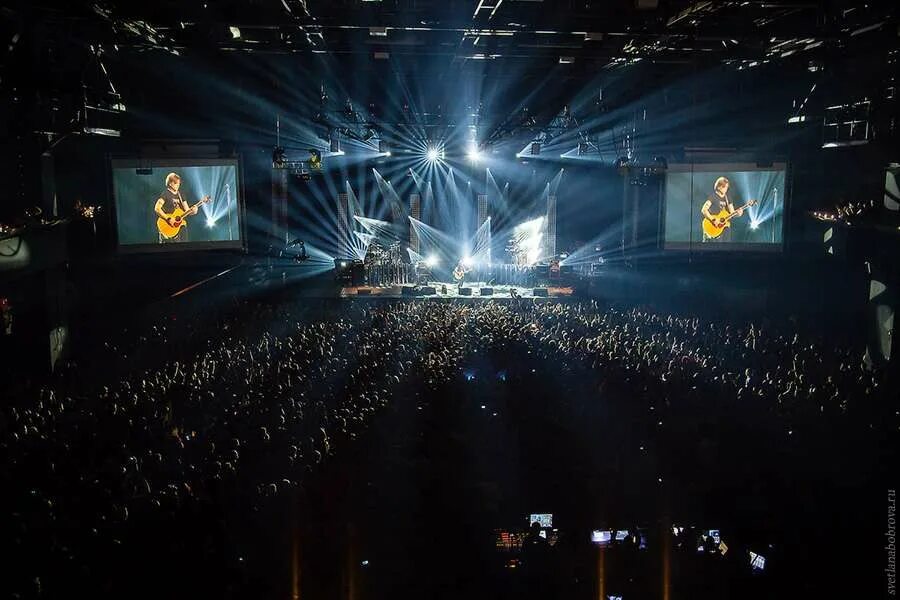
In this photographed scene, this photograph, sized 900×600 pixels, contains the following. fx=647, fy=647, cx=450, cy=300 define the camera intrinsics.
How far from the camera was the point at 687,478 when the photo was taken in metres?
5.73

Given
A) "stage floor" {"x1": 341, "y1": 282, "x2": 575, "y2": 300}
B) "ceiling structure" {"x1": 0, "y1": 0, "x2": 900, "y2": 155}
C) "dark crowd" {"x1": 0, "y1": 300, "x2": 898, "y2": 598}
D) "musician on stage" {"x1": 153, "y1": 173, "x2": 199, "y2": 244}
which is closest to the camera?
"dark crowd" {"x1": 0, "y1": 300, "x2": 898, "y2": 598}

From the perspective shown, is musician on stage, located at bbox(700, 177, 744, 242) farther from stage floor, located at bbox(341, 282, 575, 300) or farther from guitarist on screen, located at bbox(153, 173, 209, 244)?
guitarist on screen, located at bbox(153, 173, 209, 244)

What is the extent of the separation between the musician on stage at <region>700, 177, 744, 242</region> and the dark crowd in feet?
13.9

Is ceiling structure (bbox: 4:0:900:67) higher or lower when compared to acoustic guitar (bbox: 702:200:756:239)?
higher

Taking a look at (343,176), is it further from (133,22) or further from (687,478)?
(687,478)

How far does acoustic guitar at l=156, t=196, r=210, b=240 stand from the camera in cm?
1370

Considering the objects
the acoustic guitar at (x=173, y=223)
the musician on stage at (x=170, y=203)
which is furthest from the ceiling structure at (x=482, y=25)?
the acoustic guitar at (x=173, y=223)

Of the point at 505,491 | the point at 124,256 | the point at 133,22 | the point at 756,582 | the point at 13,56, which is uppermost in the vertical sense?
the point at 133,22

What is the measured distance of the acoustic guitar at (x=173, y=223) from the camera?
13.7m

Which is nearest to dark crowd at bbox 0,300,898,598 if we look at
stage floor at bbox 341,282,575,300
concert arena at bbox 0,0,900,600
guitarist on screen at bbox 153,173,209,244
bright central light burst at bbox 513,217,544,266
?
concert arena at bbox 0,0,900,600

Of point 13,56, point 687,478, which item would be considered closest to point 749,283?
point 687,478

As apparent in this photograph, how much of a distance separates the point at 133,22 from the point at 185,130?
16.1 feet

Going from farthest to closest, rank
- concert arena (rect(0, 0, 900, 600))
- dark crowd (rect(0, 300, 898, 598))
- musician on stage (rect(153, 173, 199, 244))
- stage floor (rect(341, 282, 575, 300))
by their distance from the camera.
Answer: stage floor (rect(341, 282, 575, 300))
musician on stage (rect(153, 173, 199, 244))
concert arena (rect(0, 0, 900, 600))
dark crowd (rect(0, 300, 898, 598))

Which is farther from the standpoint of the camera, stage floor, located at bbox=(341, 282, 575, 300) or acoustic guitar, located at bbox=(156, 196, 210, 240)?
stage floor, located at bbox=(341, 282, 575, 300)
